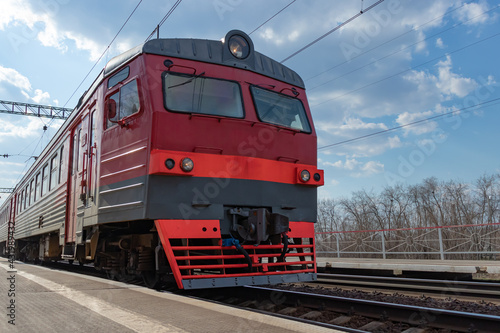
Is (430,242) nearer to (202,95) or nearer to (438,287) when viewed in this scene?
(438,287)

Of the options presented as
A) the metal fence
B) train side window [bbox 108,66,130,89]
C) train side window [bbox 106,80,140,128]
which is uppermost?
train side window [bbox 108,66,130,89]

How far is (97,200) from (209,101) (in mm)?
2349

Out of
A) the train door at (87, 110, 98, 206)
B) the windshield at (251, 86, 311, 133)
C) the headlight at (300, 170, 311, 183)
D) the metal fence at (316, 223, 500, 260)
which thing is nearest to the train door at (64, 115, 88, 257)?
the train door at (87, 110, 98, 206)

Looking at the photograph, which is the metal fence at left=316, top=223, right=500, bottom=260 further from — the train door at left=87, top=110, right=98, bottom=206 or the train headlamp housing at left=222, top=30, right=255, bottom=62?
the train door at left=87, top=110, right=98, bottom=206

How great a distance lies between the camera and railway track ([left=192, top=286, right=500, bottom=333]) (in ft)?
13.7

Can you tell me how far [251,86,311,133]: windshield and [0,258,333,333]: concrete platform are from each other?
119 inches

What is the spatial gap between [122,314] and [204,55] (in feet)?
12.4

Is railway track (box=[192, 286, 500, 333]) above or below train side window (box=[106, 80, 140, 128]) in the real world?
below

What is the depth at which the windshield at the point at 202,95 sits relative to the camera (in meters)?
5.73

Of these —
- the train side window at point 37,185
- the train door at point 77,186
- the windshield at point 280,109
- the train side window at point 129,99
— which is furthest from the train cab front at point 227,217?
the train side window at point 37,185

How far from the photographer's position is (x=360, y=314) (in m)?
4.98

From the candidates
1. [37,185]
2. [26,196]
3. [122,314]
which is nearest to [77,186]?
[122,314]

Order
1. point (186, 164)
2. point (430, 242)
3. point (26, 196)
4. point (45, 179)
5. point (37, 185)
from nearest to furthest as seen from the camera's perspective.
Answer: point (186, 164) → point (45, 179) → point (37, 185) → point (430, 242) → point (26, 196)

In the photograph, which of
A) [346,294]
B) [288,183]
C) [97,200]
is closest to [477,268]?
[346,294]
